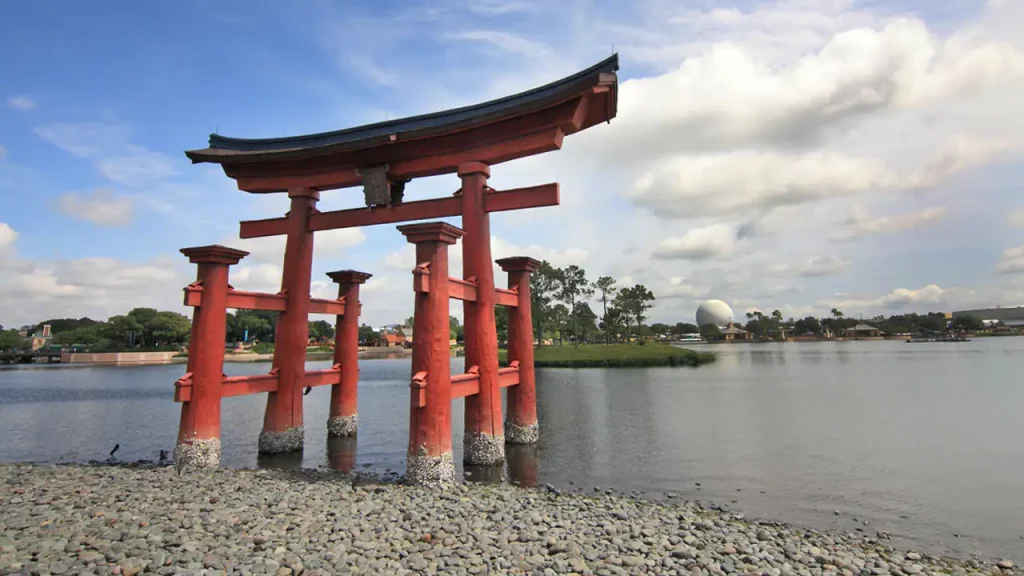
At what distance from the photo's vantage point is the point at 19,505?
7867 mm

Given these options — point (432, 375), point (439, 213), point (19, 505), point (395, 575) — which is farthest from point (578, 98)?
point (19, 505)

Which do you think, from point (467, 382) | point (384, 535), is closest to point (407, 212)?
point (467, 382)

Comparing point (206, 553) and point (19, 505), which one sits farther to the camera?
point (19, 505)

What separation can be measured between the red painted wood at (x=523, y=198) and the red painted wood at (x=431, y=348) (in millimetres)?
2152

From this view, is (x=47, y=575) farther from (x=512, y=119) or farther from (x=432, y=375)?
(x=512, y=119)

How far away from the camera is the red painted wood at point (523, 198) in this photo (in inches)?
469

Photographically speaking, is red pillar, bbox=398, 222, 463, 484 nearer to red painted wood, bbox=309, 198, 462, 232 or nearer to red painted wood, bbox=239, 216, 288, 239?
red painted wood, bbox=309, 198, 462, 232

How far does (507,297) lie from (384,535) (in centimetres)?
765

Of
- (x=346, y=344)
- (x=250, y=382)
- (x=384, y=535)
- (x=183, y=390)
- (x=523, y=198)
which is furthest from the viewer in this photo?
(x=346, y=344)

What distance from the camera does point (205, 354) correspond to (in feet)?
37.6

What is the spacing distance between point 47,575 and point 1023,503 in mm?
15931

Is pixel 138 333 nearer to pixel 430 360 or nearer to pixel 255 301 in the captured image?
pixel 255 301

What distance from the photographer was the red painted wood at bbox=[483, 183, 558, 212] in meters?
11.9

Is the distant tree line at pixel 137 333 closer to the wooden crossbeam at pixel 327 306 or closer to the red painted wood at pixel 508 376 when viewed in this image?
the wooden crossbeam at pixel 327 306
